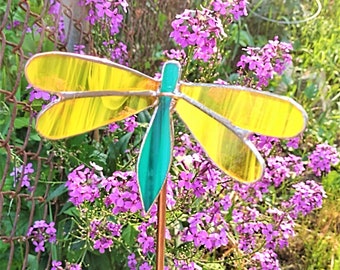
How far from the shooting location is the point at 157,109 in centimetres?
96

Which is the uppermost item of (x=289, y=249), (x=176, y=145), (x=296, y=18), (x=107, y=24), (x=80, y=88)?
(x=296, y=18)

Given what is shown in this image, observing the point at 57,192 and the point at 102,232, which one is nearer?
the point at 102,232

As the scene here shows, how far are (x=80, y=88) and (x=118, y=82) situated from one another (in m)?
0.05

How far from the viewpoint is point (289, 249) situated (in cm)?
225

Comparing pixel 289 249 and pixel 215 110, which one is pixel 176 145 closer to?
pixel 215 110

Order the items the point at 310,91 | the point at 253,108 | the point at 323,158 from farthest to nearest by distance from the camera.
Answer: the point at 310,91 < the point at 323,158 < the point at 253,108

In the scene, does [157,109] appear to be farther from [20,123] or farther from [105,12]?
[20,123]

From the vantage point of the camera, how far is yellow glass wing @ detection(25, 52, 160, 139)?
947mm

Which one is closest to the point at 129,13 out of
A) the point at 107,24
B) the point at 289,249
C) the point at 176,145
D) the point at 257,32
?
the point at 107,24

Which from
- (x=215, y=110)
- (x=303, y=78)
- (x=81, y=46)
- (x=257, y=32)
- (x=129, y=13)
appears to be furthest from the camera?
(x=257, y=32)

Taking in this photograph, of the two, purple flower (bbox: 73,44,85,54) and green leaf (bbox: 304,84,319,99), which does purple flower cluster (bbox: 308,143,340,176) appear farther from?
green leaf (bbox: 304,84,319,99)

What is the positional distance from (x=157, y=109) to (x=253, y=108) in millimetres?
127

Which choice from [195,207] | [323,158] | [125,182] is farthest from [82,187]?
[323,158]

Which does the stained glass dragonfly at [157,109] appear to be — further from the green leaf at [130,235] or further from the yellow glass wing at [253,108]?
the green leaf at [130,235]
